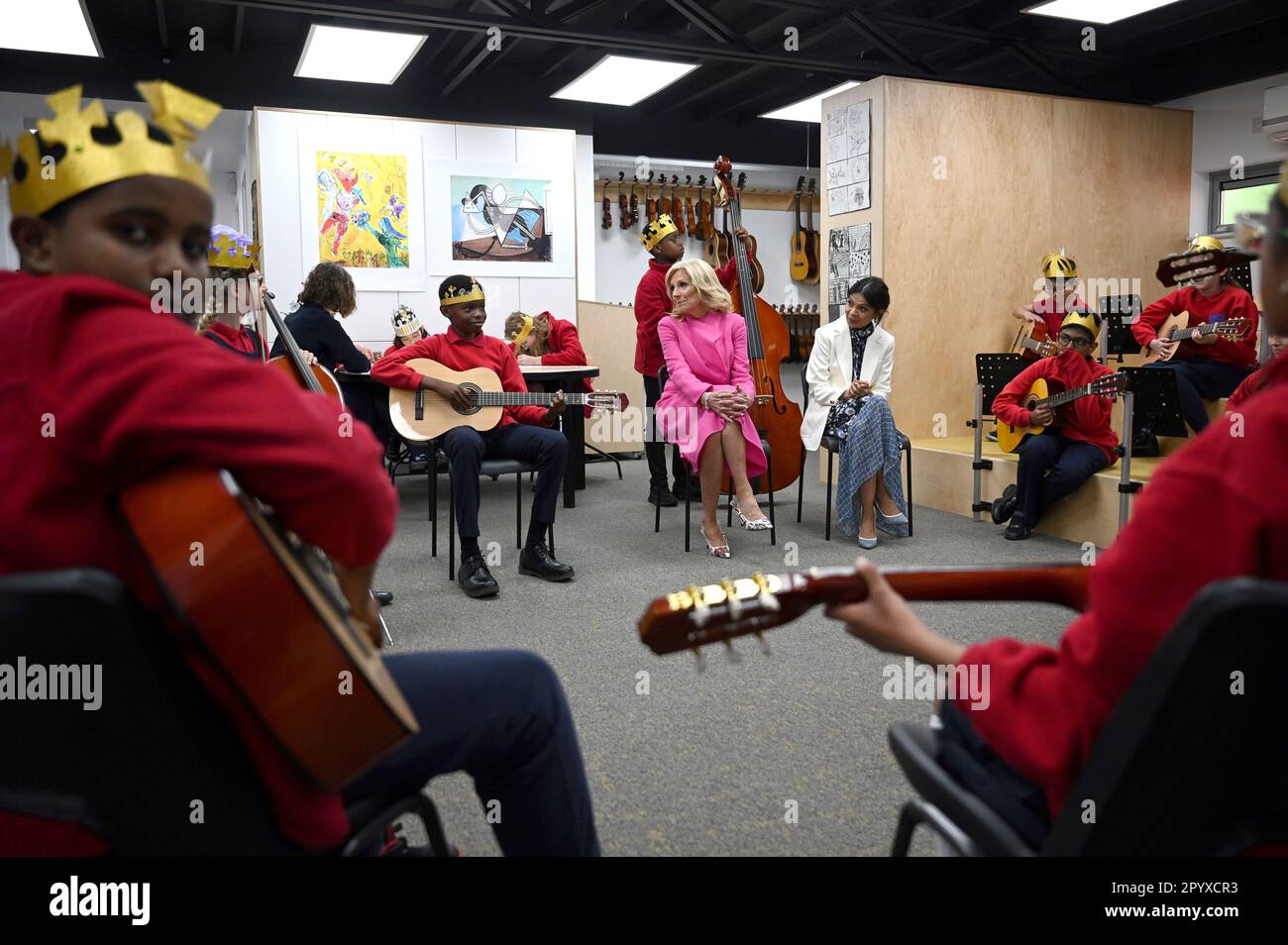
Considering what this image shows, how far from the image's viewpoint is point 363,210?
6.99m

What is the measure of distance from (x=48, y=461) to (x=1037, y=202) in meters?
6.72

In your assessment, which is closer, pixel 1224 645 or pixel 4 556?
pixel 1224 645

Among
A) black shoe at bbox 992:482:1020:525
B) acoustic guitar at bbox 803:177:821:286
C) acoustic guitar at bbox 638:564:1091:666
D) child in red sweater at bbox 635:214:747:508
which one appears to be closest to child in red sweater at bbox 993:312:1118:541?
black shoe at bbox 992:482:1020:525

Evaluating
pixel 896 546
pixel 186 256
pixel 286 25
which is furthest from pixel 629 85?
pixel 186 256

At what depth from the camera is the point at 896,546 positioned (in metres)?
4.43

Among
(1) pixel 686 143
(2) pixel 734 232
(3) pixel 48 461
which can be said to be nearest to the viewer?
(3) pixel 48 461

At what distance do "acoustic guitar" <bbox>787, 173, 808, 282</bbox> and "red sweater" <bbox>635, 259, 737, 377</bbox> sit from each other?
459 centimetres

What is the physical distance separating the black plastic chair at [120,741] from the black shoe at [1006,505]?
4.39 metres

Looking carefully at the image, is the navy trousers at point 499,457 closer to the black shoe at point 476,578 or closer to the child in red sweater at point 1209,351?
the black shoe at point 476,578

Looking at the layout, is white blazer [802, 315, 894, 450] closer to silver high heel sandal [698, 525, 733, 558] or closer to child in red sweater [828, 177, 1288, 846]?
silver high heel sandal [698, 525, 733, 558]

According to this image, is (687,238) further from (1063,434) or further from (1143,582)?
(1143,582)

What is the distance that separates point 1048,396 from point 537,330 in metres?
3.54

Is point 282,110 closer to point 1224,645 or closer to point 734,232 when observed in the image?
point 734,232

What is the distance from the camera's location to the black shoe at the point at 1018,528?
178 inches
